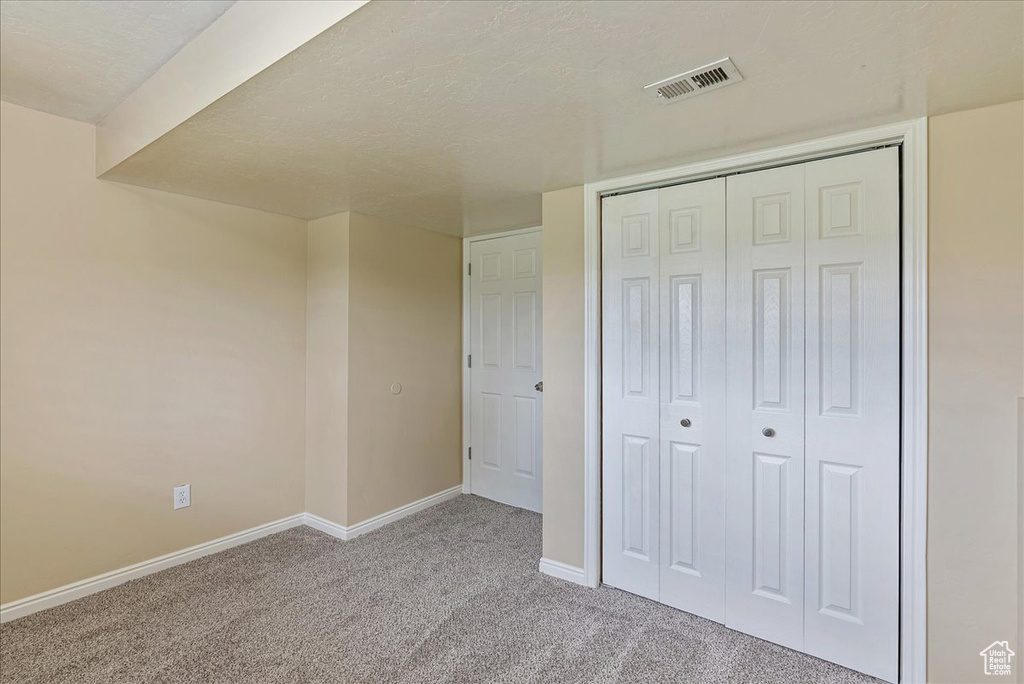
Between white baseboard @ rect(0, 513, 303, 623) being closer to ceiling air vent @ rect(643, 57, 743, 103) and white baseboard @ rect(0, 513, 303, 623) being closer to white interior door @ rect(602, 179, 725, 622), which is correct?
white interior door @ rect(602, 179, 725, 622)

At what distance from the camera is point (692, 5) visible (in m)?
1.13

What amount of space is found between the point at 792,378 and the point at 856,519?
0.59 m

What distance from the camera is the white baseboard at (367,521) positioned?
311 cm

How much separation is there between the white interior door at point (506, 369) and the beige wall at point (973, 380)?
231cm

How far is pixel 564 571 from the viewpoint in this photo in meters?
2.57

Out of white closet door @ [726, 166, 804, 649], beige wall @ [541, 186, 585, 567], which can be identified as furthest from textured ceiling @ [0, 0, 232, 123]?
white closet door @ [726, 166, 804, 649]

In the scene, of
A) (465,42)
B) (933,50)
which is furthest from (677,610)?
(465,42)

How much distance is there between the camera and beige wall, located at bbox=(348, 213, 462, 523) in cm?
318

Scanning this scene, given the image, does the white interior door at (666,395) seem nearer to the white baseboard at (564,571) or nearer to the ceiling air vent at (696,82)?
the white baseboard at (564,571)

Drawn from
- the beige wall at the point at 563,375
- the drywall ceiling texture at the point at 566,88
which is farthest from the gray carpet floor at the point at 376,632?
the drywall ceiling texture at the point at 566,88

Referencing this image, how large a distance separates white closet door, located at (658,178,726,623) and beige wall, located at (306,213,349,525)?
2021 mm

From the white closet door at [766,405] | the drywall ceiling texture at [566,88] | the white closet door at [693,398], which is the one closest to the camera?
the drywall ceiling texture at [566,88]

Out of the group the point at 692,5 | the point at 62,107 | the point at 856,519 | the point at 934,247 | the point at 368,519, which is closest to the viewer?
the point at 692,5

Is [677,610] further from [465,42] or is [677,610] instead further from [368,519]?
[465,42]
